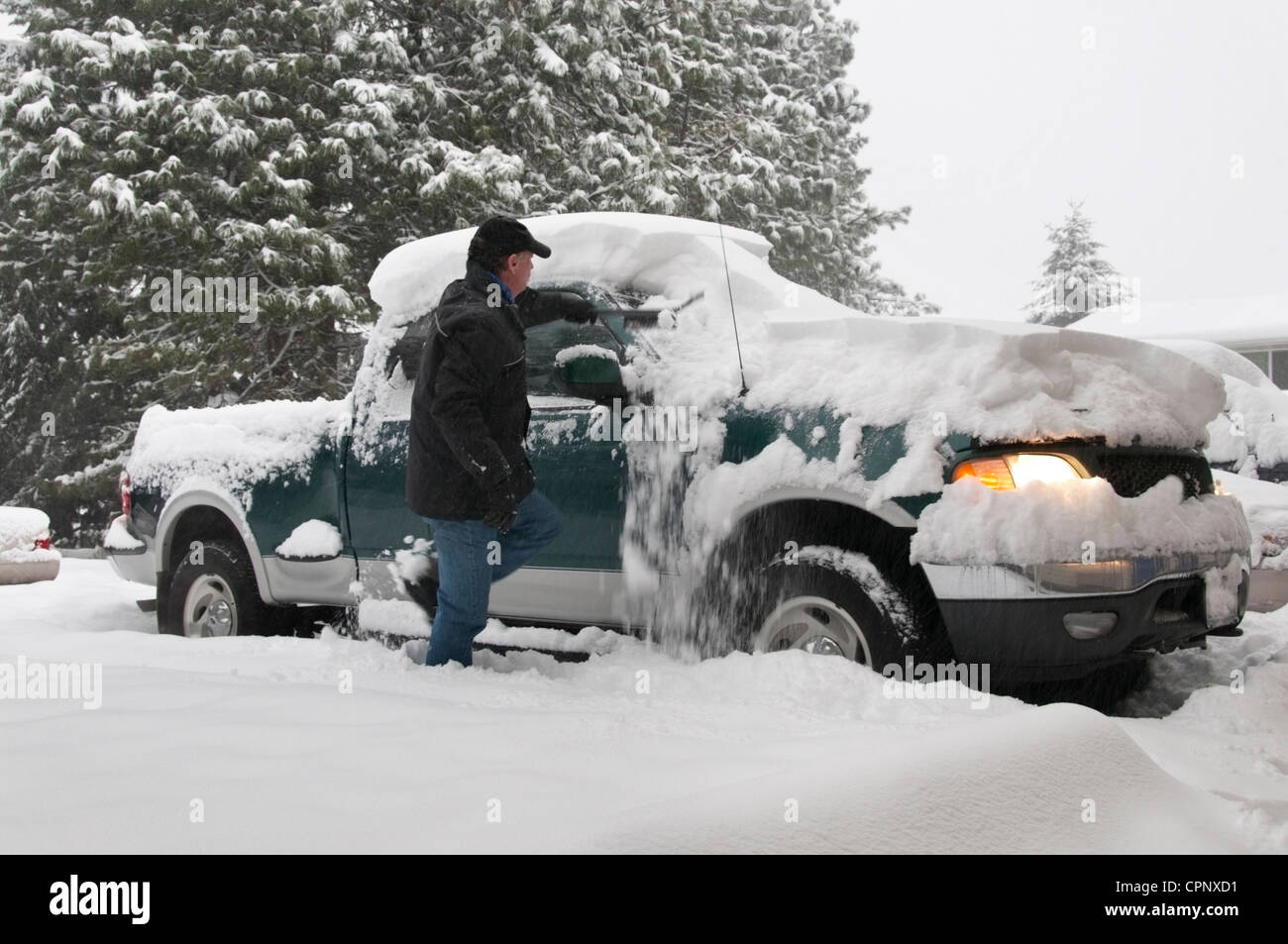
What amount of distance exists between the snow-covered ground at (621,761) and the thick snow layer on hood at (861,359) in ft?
3.01

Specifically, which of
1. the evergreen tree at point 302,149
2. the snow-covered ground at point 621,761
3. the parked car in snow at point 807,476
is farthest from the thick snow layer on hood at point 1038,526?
the evergreen tree at point 302,149

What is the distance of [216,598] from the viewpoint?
18.5 feet

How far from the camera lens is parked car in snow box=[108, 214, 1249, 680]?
347cm

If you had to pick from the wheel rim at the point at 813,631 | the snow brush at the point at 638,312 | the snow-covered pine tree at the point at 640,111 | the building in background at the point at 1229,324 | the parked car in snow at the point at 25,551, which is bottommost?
the parked car in snow at the point at 25,551

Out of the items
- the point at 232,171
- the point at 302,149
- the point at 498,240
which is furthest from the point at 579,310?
the point at 232,171

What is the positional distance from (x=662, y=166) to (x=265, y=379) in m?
6.31

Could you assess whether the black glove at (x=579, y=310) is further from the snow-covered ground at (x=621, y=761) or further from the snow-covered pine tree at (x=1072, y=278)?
the snow-covered pine tree at (x=1072, y=278)

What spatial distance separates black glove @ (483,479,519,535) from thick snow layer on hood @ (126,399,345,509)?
5.08ft

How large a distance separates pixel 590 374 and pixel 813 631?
1235 mm

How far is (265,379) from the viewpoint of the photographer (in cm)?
1505

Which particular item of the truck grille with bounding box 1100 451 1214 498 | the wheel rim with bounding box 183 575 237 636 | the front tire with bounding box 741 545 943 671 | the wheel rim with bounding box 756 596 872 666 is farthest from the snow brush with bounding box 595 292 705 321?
the wheel rim with bounding box 183 575 237 636

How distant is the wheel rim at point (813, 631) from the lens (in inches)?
145

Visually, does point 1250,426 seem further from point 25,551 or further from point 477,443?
point 25,551

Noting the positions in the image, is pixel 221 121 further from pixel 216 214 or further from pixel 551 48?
pixel 551 48
